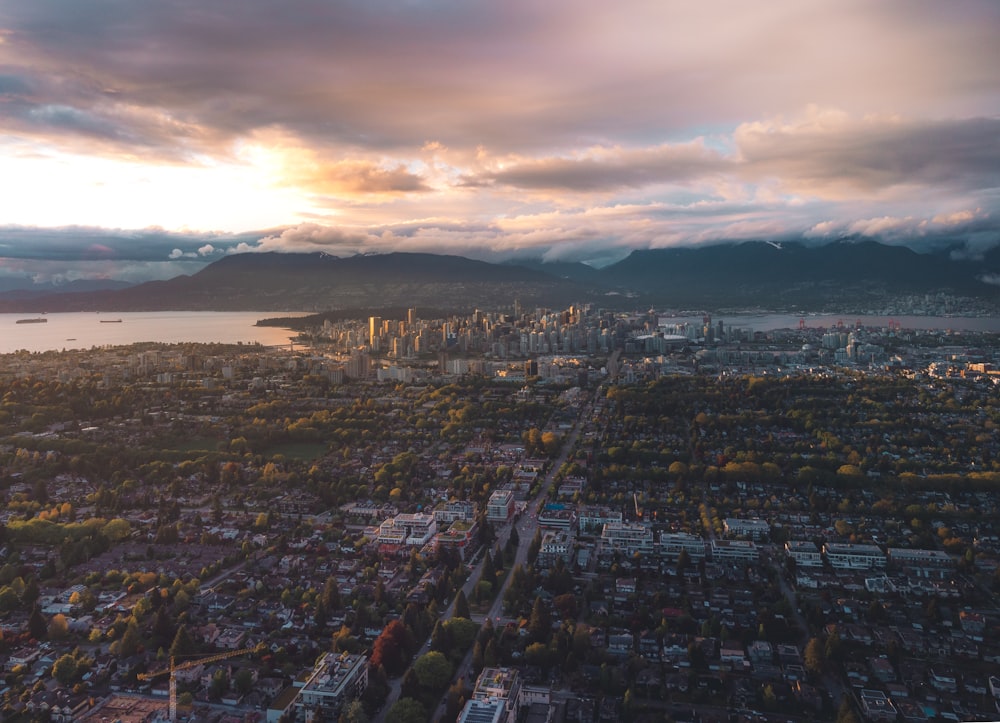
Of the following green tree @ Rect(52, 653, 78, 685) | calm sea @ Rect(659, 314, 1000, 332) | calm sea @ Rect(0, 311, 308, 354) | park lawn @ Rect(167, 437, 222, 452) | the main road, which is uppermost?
calm sea @ Rect(659, 314, 1000, 332)

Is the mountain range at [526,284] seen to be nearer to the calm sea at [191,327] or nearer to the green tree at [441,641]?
the calm sea at [191,327]

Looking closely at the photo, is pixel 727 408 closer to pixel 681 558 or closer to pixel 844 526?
pixel 844 526

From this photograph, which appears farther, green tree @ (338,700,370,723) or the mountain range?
the mountain range

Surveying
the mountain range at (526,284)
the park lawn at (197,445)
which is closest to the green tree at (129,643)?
the park lawn at (197,445)

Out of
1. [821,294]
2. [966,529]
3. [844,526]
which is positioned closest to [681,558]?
[844,526]

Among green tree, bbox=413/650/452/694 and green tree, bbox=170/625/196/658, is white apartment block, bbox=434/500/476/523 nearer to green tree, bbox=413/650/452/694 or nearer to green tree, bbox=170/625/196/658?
green tree, bbox=413/650/452/694

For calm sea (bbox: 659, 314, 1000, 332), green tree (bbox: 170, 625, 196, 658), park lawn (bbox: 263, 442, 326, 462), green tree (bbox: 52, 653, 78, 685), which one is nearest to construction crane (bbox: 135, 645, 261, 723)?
green tree (bbox: 170, 625, 196, 658)
